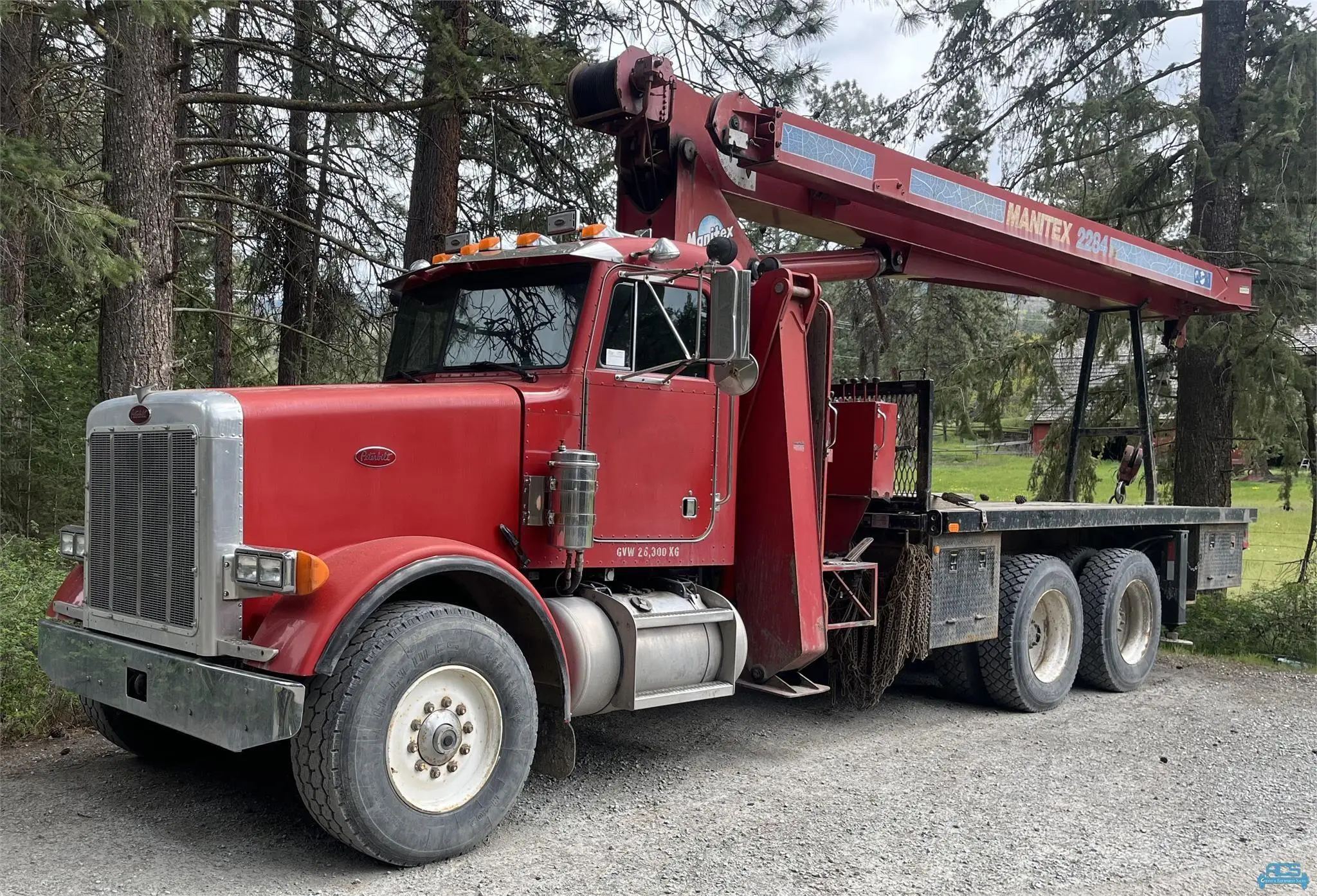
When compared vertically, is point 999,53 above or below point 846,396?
above

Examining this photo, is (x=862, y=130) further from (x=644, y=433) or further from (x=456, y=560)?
(x=456, y=560)

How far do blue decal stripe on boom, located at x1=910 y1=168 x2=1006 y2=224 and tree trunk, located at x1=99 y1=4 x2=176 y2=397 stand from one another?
16.6 ft

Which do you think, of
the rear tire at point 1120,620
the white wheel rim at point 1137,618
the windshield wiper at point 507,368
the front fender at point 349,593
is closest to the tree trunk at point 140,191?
the windshield wiper at point 507,368

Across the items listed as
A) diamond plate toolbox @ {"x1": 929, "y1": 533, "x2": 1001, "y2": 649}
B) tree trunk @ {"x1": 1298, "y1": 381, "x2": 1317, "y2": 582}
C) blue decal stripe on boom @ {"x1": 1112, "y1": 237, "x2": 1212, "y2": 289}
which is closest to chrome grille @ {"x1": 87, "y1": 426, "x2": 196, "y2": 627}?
diamond plate toolbox @ {"x1": 929, "y1": 533, "x2": 1001, "y2": 649}

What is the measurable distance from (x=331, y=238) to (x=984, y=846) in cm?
729

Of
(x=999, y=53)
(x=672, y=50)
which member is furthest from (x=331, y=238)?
(x=999, y=53)

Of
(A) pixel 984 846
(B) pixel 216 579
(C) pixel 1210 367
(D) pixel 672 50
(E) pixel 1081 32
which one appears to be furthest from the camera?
(E) pixel 1081 32

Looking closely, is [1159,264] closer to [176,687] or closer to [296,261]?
[176,687]

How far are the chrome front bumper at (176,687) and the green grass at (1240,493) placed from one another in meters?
6.14

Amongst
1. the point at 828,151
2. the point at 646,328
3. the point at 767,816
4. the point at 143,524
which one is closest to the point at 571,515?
the point at 646,328

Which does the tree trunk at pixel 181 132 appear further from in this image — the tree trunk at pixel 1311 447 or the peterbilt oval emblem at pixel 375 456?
the tree trunk at pixel 1311 447

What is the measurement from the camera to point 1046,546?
8.62m

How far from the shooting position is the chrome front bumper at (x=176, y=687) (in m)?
3.98

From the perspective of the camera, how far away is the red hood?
4.38 m
